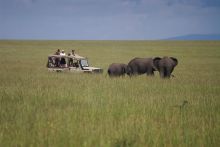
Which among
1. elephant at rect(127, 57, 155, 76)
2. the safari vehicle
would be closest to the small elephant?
elephant at rect(127, 57, 155, 76)

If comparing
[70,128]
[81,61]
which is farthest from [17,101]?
[81,61]

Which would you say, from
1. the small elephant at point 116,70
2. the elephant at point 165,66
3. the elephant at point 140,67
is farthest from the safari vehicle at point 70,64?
the elephant at point 165,66

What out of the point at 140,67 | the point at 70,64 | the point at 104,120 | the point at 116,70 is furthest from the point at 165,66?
the point at 104,120

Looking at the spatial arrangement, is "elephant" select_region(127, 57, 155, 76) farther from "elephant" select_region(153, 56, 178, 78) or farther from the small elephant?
"elephant" select_region(153, 56, 178, 78)

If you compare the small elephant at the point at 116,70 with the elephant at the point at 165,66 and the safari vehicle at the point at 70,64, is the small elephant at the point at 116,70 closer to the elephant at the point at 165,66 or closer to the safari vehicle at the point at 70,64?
the safari vehicle at the point at 70,64

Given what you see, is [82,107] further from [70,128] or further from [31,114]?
[70,128]

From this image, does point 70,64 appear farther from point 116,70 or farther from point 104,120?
point 104,120

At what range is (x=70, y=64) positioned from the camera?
26422 millimetres

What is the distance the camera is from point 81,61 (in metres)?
26.1

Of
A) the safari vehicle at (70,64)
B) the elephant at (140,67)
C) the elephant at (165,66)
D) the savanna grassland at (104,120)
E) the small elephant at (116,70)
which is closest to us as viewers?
the savanna grassland at (104,120)

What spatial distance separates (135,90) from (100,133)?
27.6 feet

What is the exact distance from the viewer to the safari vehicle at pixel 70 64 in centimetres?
2567

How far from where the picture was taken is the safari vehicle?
2567cm

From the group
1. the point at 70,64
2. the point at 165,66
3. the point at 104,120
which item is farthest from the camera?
the point at 70,64
